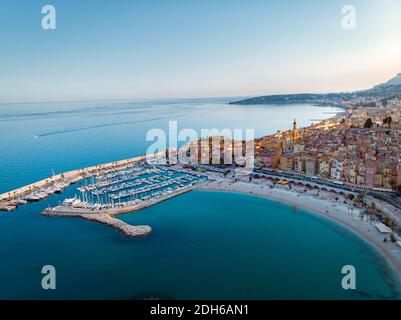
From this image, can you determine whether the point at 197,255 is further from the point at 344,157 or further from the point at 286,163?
the point at 344,157

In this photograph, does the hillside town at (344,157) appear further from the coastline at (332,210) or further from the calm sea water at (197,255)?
the calm sea water at (197,255)

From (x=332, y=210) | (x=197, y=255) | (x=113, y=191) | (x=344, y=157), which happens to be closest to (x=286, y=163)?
(x=344, y=157)

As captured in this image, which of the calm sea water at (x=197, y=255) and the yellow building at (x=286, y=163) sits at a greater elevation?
the yellow building at (x=286, y=163)

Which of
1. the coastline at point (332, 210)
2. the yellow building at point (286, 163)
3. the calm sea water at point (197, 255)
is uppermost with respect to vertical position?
the yellow building at point (286, 163)

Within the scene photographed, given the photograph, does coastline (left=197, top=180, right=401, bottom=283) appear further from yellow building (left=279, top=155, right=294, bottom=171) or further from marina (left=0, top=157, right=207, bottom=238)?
yellow building (left=279, top=155, right=294, bottom=171)

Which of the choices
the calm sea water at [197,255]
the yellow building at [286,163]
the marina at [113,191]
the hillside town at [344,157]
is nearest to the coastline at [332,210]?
the calm sea water at [197,255]

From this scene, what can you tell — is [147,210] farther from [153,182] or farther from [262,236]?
[262,236]

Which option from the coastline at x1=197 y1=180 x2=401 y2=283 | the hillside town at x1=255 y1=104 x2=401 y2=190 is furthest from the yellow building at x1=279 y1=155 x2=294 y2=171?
the coastline at x1=197 y1=180 x2=401 y2=283

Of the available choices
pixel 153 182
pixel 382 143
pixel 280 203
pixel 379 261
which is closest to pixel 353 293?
pixel 379 261

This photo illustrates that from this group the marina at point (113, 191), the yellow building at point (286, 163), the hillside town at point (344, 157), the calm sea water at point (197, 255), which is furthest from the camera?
the yellow building at point (286, 163)

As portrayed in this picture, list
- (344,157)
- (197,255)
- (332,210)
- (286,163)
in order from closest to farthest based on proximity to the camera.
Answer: (197,255)
(332,210)
(344,157)
(286,163)
